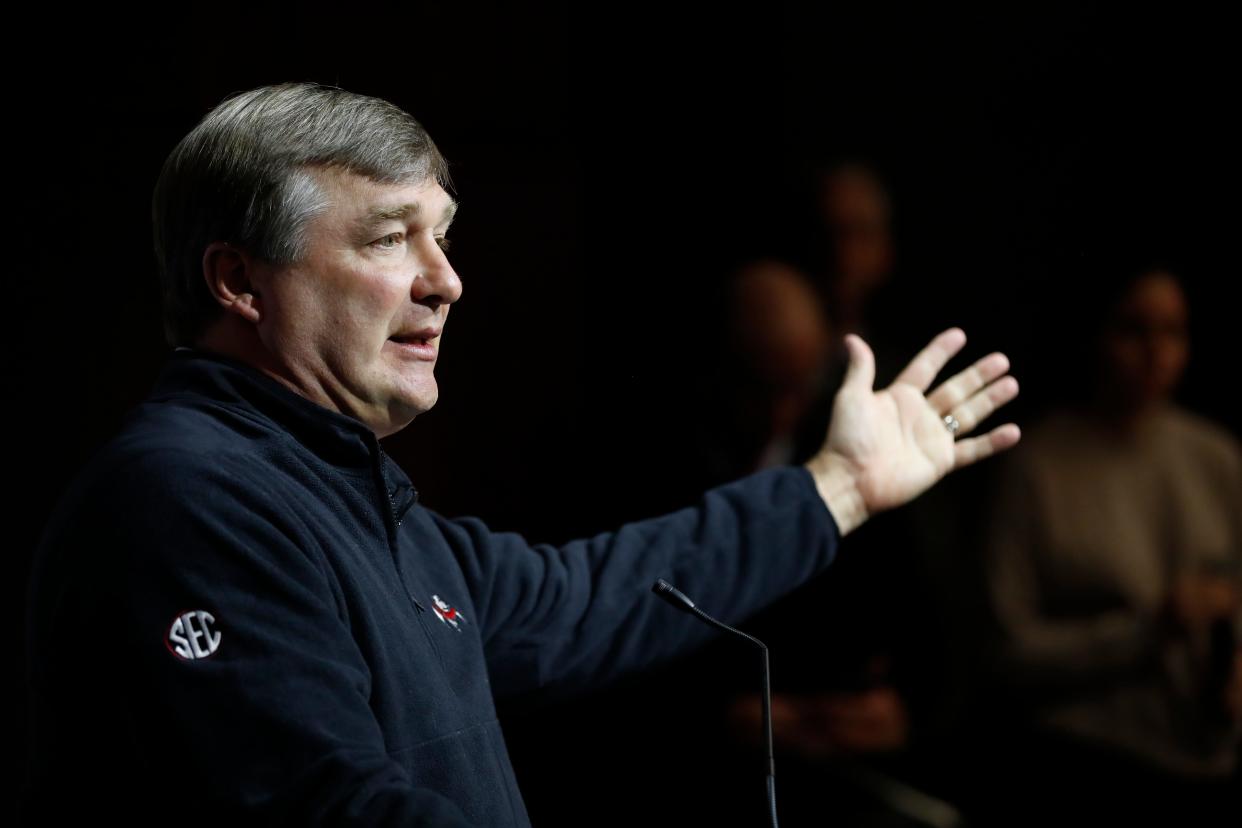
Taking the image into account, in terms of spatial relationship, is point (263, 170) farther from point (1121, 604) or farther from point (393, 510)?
point (1121, 604)

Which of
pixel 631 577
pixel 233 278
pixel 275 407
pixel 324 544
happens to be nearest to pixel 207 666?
pixel 324 544

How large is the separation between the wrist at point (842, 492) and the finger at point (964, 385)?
138mm

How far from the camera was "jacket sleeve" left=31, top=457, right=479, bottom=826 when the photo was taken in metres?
1.00

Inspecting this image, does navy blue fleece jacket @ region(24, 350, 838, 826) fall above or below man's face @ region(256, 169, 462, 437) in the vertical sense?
below

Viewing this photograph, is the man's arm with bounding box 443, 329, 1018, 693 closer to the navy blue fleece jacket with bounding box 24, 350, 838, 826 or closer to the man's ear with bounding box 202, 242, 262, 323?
the navy blue fleece jacket with bounding box 24, 350, 838, 826

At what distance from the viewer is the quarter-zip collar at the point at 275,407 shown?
3.95 feet

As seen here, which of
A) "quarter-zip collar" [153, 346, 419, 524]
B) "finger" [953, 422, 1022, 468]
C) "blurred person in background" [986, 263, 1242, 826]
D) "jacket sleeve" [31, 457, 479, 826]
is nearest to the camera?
"jacket sleeve" [31, 457, 479, 826]

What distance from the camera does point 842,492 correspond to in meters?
1.64

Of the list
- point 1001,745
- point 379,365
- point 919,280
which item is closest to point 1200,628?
point 1001,745

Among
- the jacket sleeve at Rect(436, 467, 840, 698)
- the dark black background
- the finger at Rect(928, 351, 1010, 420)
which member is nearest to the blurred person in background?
the dark black background

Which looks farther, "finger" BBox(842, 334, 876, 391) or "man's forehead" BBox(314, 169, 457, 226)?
"finger" BBox(842, 334, 876, 391)

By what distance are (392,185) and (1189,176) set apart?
225 cm

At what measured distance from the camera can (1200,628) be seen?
8.78 ft

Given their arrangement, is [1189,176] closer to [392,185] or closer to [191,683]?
[392,185]
